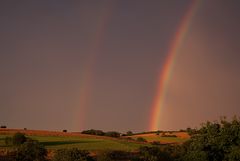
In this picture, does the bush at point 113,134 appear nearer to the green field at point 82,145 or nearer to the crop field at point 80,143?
the crop field at point 80,143

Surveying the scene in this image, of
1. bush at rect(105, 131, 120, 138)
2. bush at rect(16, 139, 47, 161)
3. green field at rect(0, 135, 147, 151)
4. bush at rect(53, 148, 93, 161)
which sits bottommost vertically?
bush at rect(53, 148, 93, 161)

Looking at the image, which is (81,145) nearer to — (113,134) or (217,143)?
(217,143)

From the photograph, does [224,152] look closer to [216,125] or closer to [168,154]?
[216,125]

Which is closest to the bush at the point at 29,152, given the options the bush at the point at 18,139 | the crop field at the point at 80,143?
the crop field at the point at 80,143

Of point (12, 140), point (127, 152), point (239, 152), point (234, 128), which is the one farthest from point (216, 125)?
point (12, 140)

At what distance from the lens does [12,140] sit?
260 feet

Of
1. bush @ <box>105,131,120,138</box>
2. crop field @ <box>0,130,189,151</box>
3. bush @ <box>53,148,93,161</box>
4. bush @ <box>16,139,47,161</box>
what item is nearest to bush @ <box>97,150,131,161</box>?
crop field @ <box>0,130,189,151</box>

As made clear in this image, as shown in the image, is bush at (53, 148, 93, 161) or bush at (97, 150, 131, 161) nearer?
bush at (53, 148, 93, 161)

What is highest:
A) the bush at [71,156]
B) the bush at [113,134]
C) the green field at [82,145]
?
the bush at [113,134]

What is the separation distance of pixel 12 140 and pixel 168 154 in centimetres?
2616

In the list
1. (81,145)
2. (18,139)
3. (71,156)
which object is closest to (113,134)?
(81,145)

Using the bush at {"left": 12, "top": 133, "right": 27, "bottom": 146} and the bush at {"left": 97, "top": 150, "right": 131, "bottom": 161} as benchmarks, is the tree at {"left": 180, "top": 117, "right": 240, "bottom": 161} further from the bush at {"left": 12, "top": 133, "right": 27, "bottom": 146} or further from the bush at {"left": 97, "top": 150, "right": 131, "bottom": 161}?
the bush at {"left": 12, "top": 133, "right": 27, "bottom": 146}

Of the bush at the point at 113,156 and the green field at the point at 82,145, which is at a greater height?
the green field at the point at 82,145

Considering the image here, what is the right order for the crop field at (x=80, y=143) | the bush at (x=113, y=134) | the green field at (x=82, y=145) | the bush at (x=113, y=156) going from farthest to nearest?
the bush at (x=113, y=134)
the crop field at (x=80, y=143)
the green field at (x=82, y=145)
the bush at (x=113, y=156)
